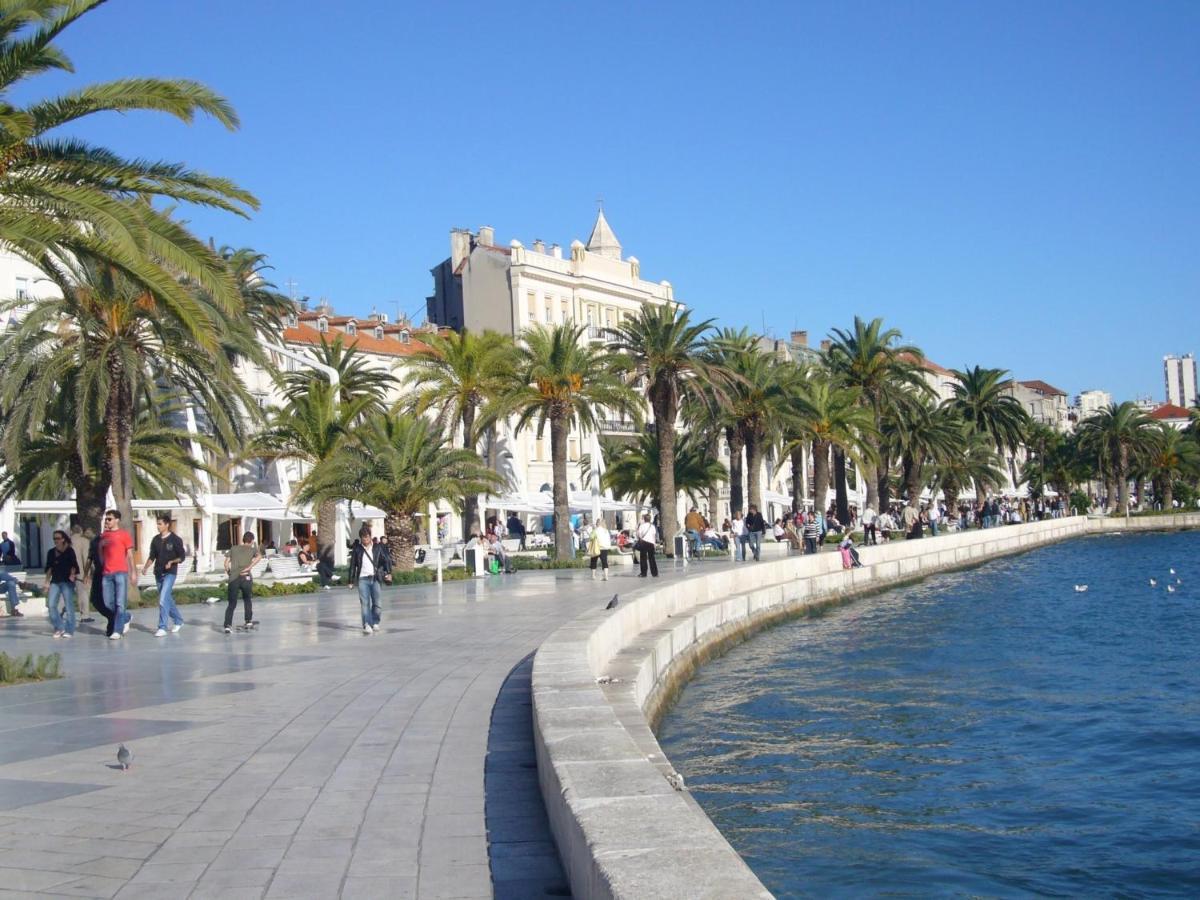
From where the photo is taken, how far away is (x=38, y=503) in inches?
1390

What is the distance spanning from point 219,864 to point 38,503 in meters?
31.8

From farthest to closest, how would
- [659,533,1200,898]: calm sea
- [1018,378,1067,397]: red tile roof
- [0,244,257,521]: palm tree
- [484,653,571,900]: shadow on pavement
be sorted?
[1018,378,1067,397]: red tile roof, [0,244,257,521]: palm tree, [659,533,1200,898]: calm sea, [484,653,571,900]: shadow on pavement

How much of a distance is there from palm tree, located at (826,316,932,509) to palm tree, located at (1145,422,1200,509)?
163ft

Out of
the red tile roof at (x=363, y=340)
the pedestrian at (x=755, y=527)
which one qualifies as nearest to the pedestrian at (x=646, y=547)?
the pedestrian at (x=755, y=527)

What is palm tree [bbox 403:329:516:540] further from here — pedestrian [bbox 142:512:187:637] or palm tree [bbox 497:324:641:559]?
pedestrian [bbox 142:512:187:637]

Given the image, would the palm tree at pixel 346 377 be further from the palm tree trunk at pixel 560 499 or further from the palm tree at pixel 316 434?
the palm tree trunk at pixel 560 499

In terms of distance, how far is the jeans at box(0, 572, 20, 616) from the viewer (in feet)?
77.7

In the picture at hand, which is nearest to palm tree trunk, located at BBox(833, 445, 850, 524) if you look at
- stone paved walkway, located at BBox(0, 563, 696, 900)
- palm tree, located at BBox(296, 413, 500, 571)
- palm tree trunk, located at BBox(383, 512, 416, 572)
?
palm tree, located at BBox(296, 413, 500, 571)

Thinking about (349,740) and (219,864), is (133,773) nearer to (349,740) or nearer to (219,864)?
(349,740)

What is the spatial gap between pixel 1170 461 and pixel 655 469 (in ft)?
Result: 203

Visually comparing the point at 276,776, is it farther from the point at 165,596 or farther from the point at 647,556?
the point at 647,556

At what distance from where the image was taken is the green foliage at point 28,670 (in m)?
14.0

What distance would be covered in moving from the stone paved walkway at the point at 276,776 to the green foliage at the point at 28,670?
0.33 meters

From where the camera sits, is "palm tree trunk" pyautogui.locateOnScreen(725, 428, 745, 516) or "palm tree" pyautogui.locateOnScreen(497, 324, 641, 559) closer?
"palm tree" pyautogui.locateOnScreen(497, 324, 641, 559)
